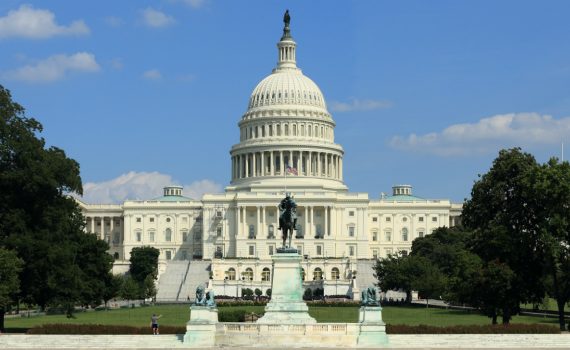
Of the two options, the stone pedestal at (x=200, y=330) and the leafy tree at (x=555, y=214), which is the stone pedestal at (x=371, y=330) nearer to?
the stone pedestal at (x=200, y=330)

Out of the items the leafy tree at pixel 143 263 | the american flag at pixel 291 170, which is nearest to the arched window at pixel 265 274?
the leafy tree at pixel 143 263

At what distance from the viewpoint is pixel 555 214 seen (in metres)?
62.2

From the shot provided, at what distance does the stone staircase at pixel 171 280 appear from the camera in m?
132

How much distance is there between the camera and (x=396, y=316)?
80688mm

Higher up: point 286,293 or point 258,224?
point 258,224

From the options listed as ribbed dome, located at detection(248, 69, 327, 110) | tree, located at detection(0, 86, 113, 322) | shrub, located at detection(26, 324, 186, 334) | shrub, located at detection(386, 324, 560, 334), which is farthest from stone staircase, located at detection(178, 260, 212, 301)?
shrub, located at detection(386, 324, 560, 334)

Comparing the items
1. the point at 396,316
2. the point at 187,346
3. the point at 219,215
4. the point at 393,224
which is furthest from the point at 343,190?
the point at 187,346

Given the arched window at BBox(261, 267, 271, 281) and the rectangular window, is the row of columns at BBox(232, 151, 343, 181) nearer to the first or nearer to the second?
the rectangular window

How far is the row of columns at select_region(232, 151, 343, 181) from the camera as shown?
17750 cm

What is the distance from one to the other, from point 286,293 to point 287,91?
129889 mm

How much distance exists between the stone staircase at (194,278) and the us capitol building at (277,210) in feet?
44.8

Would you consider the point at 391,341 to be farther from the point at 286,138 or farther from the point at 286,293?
the point at 286,138

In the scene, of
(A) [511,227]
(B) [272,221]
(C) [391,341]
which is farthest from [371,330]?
(B) [272,221]

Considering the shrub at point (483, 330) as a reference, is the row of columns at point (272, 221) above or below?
above
